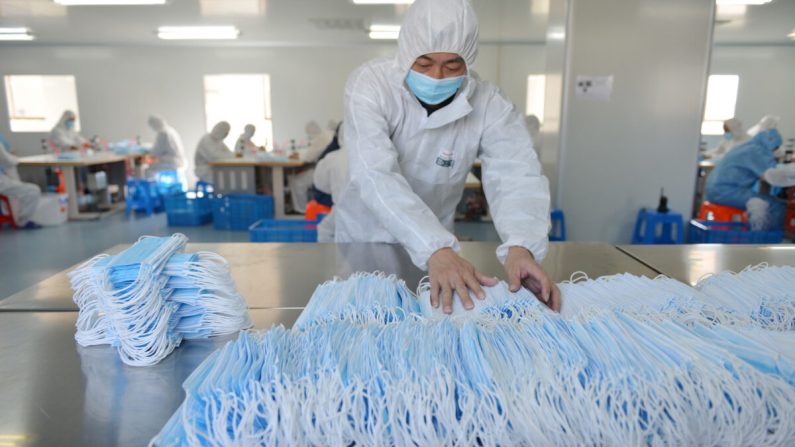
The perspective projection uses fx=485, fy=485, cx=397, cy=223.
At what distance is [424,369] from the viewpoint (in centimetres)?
62

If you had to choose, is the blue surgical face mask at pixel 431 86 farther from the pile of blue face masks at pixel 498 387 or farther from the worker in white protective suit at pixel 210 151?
the worker in white protective suit at pixel 210 151

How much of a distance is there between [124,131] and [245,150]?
3777mm

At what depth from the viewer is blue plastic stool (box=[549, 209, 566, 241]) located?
11.6 ft

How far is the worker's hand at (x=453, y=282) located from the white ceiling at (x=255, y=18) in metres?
4.94

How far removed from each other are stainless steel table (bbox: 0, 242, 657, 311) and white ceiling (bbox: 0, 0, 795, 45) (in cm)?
427

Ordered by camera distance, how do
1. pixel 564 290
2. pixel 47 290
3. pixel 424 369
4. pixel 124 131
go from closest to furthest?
pixel 424 369 → pixel 564 290 → pixel 47 290 → pixel 124 131

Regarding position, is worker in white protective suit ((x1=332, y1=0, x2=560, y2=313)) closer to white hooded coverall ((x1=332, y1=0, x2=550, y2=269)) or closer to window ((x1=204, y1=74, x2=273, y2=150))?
white hooded coverall ((x1=332, y1=0, x2=550, y2=269))

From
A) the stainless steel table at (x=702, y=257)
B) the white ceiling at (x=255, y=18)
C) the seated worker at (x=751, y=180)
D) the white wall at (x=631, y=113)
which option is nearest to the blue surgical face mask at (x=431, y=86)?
the stainless steel table at (x=702, y=257)

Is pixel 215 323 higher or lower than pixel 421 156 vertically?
lower

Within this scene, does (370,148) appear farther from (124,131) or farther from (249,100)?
(124,131)

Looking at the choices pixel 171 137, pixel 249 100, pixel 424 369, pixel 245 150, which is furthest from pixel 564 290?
pixel 249 100

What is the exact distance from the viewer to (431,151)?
164 cm

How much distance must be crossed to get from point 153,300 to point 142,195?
6267 mm

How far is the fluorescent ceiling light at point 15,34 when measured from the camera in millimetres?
7157
